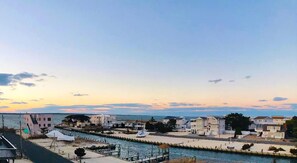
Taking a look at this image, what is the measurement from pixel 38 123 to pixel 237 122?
3975 centimetres

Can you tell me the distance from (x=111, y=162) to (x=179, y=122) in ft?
183

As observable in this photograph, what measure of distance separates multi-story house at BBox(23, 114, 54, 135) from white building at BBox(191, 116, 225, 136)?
2978cm

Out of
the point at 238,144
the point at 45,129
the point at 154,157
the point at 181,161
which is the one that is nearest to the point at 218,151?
the point at 238,144

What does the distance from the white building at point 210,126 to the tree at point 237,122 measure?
3265 millimetres

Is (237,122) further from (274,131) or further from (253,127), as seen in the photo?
(274,131)

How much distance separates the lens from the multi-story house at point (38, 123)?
59125mm

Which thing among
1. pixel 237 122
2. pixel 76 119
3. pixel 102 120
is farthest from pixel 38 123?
pixel 76 119

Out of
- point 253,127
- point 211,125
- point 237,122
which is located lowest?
point 253,127

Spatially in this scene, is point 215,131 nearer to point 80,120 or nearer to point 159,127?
point 159,127

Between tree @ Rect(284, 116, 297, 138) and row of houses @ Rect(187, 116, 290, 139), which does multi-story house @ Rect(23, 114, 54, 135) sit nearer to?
row of houses @ Rect(187, 116, 290, 139)

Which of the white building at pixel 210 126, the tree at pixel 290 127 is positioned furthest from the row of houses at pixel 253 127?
the tree at pixel 290 127

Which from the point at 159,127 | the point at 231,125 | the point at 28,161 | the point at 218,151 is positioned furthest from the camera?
the point at 159,127

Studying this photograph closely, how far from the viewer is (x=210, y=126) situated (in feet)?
202

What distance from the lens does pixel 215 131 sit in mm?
Answer: 59844
